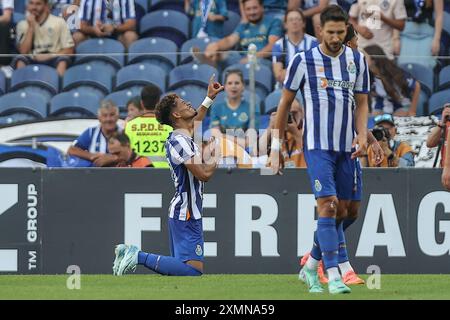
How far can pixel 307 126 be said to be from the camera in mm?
9297

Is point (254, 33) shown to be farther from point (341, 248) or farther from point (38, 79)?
point (341, 248)

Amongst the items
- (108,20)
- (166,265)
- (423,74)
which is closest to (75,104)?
(108,20)

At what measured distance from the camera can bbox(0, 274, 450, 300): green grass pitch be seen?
28.9 feet

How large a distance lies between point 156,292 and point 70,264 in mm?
4228

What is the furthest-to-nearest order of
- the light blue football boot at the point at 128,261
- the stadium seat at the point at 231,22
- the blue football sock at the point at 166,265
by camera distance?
the stadium seat at the point at 231,22 < the blue football sock at the point at 166,265 < the light blue football boot at the point at 128,261

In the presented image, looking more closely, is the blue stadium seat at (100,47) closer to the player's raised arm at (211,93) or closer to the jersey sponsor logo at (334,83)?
the player's raised arm at (211,93)

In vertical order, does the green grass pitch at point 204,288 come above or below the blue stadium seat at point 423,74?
below

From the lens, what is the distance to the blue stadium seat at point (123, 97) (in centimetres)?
1365

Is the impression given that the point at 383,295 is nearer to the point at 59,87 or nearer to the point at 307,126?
Result: the point at 307,126

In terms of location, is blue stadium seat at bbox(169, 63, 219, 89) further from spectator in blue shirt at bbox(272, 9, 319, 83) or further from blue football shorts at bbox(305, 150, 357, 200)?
blue football shorts at bbox(305, 150, 357, 200)

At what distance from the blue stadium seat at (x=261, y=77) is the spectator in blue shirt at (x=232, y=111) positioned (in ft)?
0.17

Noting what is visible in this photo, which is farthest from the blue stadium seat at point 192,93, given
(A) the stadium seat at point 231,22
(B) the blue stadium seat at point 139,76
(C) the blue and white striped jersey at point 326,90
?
(C) the blue and white striped jersey at point 326,90

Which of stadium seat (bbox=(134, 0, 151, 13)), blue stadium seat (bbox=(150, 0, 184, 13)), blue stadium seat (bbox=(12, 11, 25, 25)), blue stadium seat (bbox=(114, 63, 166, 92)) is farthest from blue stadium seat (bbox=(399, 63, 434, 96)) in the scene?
blue stadium seat (bbox=(12, 11, 25, 25))

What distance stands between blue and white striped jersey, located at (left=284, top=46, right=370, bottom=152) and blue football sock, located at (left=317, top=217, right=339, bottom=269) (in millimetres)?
627
